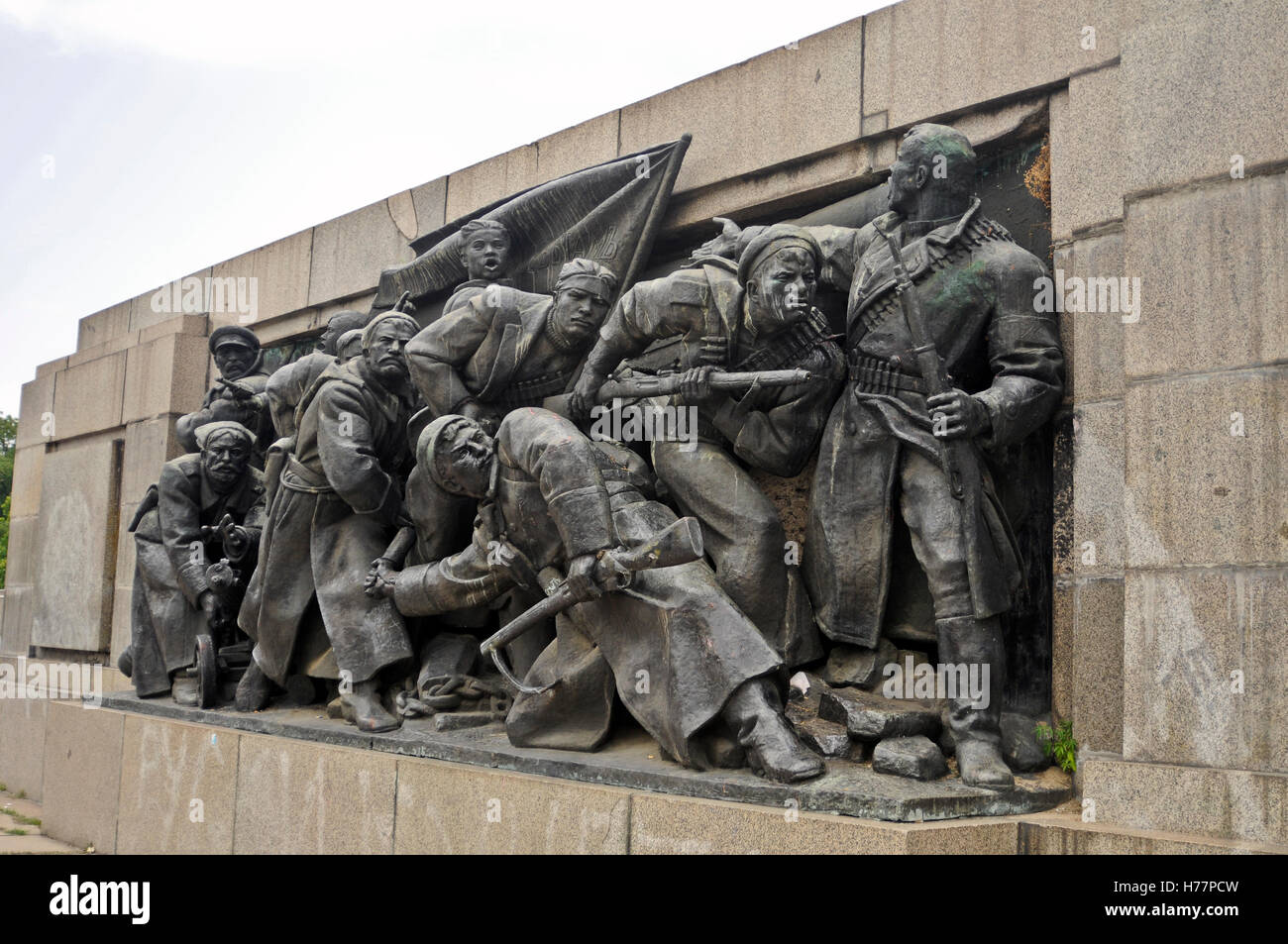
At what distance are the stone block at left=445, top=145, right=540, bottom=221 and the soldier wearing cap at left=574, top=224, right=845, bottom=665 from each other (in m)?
2.53

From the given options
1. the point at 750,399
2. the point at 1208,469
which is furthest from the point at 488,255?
the point at 1208,469

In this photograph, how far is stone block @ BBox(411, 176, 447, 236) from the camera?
8.52 m

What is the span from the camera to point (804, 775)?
4.39 m

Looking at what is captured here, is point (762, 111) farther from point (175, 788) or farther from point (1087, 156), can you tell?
point (175, 788)

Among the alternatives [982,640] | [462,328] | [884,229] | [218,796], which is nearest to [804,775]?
[982,640]

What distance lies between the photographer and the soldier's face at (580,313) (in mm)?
6340

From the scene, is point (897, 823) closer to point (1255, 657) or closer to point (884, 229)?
point (1255, 657)

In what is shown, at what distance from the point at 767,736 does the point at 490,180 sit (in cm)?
487

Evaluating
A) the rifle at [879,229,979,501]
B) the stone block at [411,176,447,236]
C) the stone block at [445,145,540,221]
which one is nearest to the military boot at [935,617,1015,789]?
the rifle at [879,229,979,501]

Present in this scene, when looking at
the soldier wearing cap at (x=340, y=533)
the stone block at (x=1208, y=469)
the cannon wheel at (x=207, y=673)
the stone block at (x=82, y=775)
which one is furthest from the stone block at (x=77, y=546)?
the stone block at (x=1208, y=469)

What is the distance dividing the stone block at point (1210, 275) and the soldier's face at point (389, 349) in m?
3.99

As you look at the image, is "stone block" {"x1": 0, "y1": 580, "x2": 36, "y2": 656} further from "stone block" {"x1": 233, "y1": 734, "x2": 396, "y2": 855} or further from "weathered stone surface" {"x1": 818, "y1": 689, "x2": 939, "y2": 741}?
"weathered stone surface" {"x1": 818, "y1": 689, "x2": 939, "y2": 741}

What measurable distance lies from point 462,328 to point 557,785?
8.83 feet

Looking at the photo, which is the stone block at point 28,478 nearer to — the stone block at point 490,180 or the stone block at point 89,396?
the stone block at point 89,396
